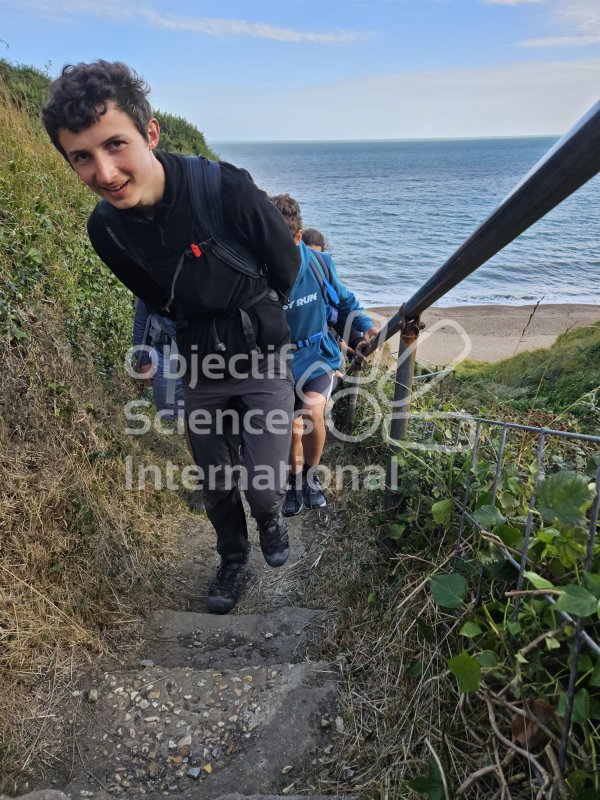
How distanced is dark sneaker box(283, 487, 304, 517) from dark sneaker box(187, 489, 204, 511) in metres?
0.61

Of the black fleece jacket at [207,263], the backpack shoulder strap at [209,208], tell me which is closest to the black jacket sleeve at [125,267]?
the black fleece jacket at [207,263]

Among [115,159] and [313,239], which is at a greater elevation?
[115,159]

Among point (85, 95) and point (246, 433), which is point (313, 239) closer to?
point (246, 433)

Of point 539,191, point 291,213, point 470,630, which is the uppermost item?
A: point 539,191

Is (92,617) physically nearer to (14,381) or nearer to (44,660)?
(44,660)

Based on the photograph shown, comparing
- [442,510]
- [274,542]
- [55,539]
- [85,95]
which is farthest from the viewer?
[274,542]

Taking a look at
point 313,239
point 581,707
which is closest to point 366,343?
point 313,239

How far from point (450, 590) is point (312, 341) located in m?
2.38

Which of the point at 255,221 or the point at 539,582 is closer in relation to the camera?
the point at 539,582

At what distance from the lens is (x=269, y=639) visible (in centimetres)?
266

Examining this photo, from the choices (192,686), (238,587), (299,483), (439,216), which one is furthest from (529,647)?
(439,216)

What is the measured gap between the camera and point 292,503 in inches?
153

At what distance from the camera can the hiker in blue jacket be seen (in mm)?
3646

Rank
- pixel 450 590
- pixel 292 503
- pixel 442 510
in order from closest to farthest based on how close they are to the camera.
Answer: pixel 450 590 < pixel 442 510 < pixel 292 503
